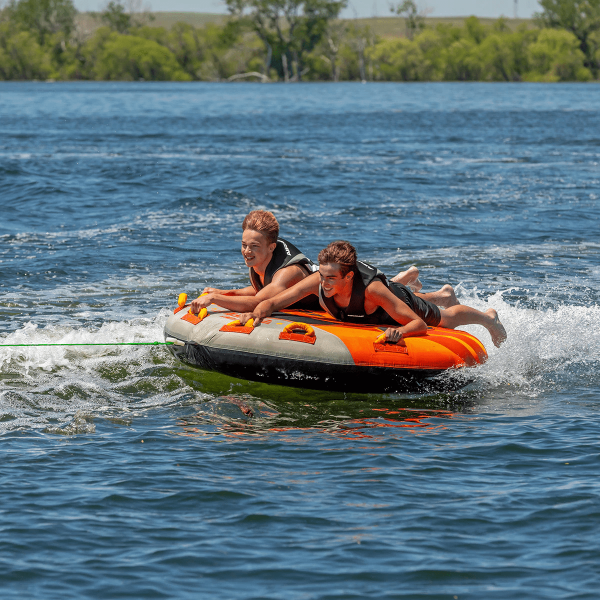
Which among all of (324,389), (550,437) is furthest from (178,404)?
(550,437)

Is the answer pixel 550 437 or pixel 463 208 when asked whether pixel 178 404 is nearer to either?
pixel 550 437

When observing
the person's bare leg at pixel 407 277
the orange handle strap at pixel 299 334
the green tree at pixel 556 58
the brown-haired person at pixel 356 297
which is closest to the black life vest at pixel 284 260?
the brown-haired person at pixel 356 297

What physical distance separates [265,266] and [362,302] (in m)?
0.87

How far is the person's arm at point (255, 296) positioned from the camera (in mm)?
7328

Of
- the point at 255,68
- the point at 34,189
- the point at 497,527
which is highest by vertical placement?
the point at 255,68

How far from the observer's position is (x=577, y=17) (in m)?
92.4

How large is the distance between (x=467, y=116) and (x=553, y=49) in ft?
167

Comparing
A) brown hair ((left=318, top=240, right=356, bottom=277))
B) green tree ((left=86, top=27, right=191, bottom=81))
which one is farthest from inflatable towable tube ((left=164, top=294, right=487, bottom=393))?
green tree ((left=86, top=27, right=191, bottom=81))

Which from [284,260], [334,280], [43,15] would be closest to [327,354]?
[334,280]

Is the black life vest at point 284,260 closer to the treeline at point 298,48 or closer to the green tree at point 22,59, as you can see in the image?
the treeline at point 298,48

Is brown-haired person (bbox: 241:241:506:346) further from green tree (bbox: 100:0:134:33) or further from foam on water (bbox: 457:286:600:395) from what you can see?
green tree (bbox: 100:0:134:33)

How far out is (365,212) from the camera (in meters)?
17.5

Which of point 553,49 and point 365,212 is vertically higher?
point 553,49

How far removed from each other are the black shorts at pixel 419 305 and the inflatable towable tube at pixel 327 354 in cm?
17
